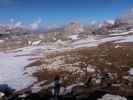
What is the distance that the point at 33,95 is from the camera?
28.0 meters

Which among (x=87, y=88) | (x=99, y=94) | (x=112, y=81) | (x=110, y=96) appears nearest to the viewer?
(x=110, y=96)

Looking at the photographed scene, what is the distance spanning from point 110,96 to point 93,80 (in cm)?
727

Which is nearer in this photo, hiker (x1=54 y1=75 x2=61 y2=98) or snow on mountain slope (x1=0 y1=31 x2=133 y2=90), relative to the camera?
hiker (x1=54 y1=75 x2=61 y2=98)

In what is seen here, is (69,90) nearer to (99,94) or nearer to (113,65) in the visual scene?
(99,94)

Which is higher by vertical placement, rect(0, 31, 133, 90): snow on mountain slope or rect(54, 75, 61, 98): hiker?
rect(54, 75, 61, 98): hiker

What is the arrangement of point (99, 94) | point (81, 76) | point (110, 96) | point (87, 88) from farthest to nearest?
point (81, 76) → point (87, 88) → point (99, 94) → point (110, 96)

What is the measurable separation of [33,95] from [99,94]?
25.9 ft

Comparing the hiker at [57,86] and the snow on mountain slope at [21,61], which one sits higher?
the hiker at [57,86]

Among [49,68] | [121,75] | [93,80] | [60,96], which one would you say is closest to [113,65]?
[121,75]

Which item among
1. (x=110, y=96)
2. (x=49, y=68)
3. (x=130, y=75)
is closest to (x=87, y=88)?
(x=110, y=96)

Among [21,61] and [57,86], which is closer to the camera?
[57,86]

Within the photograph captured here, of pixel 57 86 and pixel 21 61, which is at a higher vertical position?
pixel 57 86

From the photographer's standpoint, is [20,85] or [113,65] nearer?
[20,85]

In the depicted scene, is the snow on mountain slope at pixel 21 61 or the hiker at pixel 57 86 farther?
the snow on mountain slope at pixel 21 61
